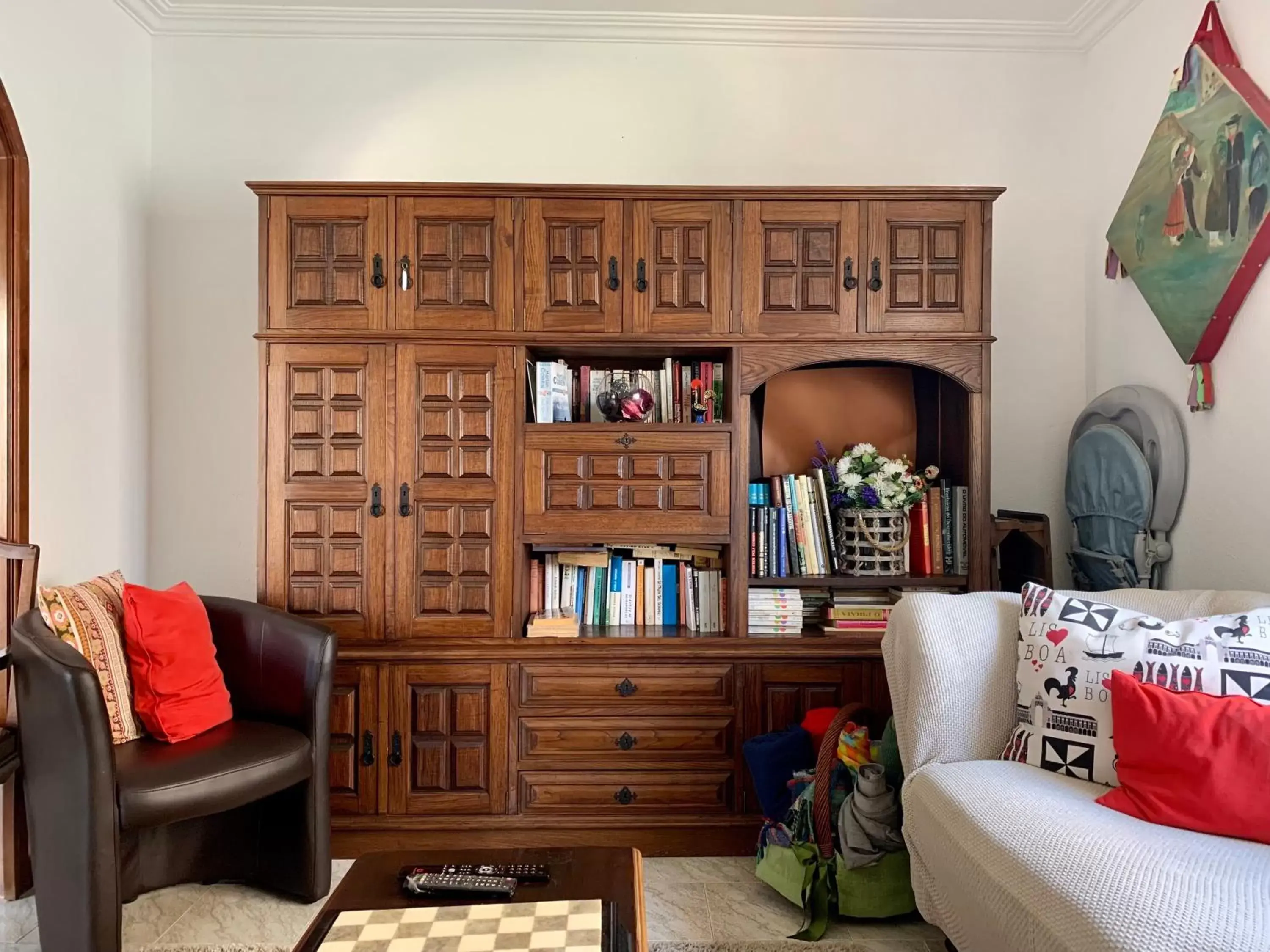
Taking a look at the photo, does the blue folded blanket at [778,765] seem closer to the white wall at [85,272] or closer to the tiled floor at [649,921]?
the tiled floor at [649,921]

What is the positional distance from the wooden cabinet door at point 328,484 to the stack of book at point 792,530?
118 centimetres

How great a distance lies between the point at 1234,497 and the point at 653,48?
2352 millimetres

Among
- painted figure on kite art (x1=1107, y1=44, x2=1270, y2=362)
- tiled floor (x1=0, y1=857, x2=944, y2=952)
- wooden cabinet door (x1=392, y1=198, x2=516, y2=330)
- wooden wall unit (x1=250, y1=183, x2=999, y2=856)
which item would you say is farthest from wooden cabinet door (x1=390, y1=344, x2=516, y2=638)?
painted figure on kite art (x1=1107, y1=44, x2=1270, y2=362)

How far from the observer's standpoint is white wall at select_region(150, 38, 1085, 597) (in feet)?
9.55

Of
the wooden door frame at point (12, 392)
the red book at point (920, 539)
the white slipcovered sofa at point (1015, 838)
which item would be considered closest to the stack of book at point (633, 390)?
the red book at point (920, 539)

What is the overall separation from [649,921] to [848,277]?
1.95 m

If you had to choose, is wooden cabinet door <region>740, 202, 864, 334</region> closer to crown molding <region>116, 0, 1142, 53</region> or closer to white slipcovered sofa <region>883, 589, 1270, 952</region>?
crown molding <region>116, 0, 1142, 53</region>

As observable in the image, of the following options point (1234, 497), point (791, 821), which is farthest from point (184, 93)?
point (1234, 497)

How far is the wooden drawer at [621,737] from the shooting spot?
2518 mm

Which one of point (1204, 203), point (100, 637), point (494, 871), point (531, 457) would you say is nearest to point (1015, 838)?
point (494, 871)

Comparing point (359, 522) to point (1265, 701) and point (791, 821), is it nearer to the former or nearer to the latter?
point (791, 821)

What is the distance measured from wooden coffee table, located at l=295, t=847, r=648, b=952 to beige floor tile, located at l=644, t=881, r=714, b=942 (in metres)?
0.51

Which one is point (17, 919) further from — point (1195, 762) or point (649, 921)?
point (1195, 762)

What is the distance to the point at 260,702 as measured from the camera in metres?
2.33
